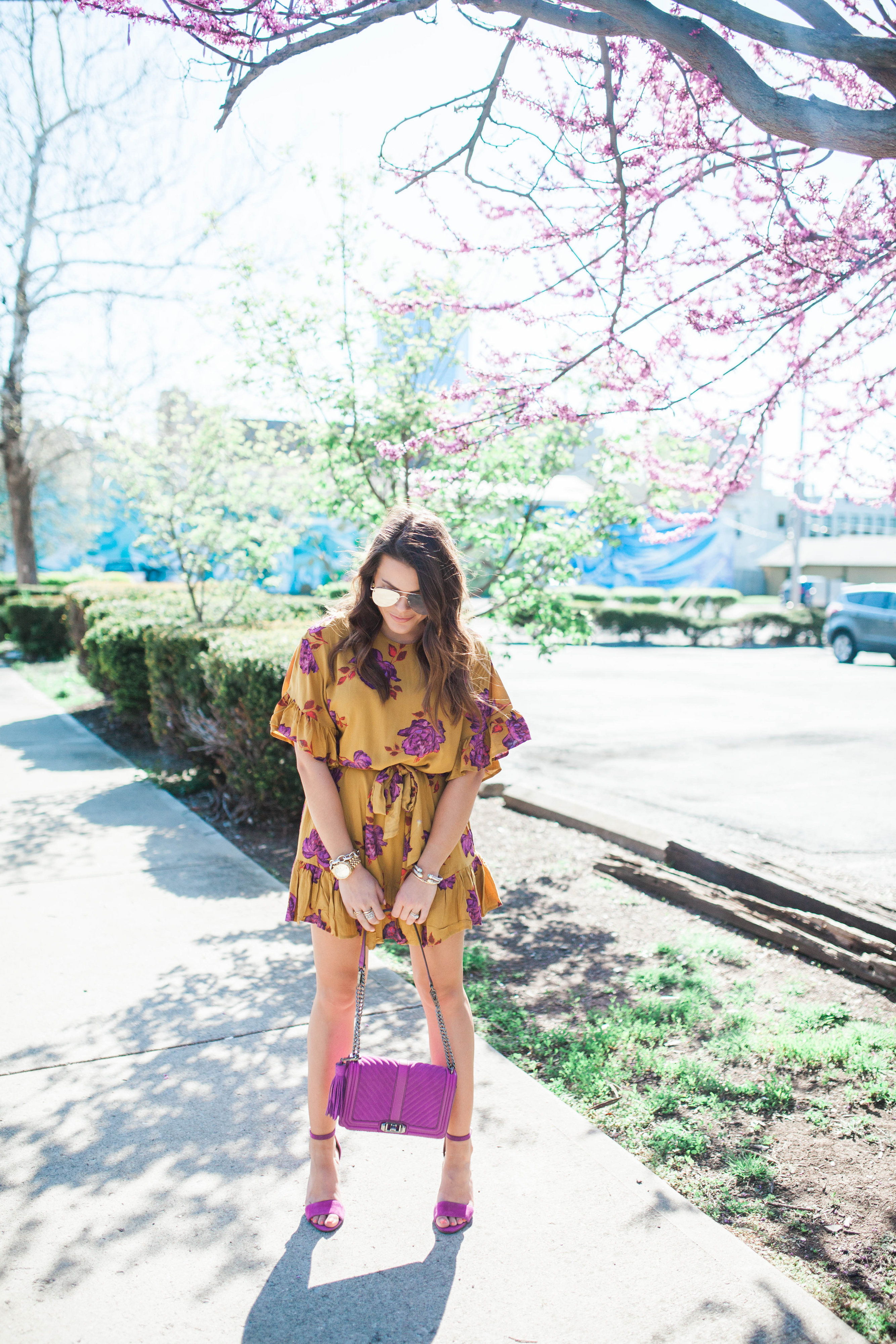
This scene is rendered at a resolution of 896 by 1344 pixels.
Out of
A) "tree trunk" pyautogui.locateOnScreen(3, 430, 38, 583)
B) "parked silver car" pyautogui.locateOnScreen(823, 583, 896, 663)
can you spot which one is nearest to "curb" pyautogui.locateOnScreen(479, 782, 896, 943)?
"parked silver car" pyautogui.locateOnScreen(823, 583, 896, 663)

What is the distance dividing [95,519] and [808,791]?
1493 inches

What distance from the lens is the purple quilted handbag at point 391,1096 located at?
232 cm

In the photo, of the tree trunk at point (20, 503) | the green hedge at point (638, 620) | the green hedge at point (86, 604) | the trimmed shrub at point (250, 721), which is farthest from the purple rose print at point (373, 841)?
the green hedge at point (638, 620)

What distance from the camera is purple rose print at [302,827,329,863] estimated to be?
7.88 ft

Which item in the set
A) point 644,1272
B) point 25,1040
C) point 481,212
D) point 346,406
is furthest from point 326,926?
point 346,406

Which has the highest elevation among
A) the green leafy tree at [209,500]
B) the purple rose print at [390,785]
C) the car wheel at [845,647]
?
the green leafy tree at [209,500]

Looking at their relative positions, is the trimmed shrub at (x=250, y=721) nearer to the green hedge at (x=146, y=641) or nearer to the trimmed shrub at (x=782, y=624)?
the green hedge at (x=146, y=641)

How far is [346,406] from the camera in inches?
227

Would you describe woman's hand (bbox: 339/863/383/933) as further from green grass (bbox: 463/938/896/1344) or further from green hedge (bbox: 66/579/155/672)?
green hedge (bbox: 66/579/155/672)

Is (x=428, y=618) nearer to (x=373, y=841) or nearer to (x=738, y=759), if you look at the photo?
(x=373, y=841)

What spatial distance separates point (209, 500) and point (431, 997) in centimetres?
723

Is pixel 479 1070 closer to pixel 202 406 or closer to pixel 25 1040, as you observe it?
pixel 25 1040

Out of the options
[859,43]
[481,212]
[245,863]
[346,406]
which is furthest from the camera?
[346,406]

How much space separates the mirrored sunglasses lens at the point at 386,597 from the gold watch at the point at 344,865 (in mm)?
595
